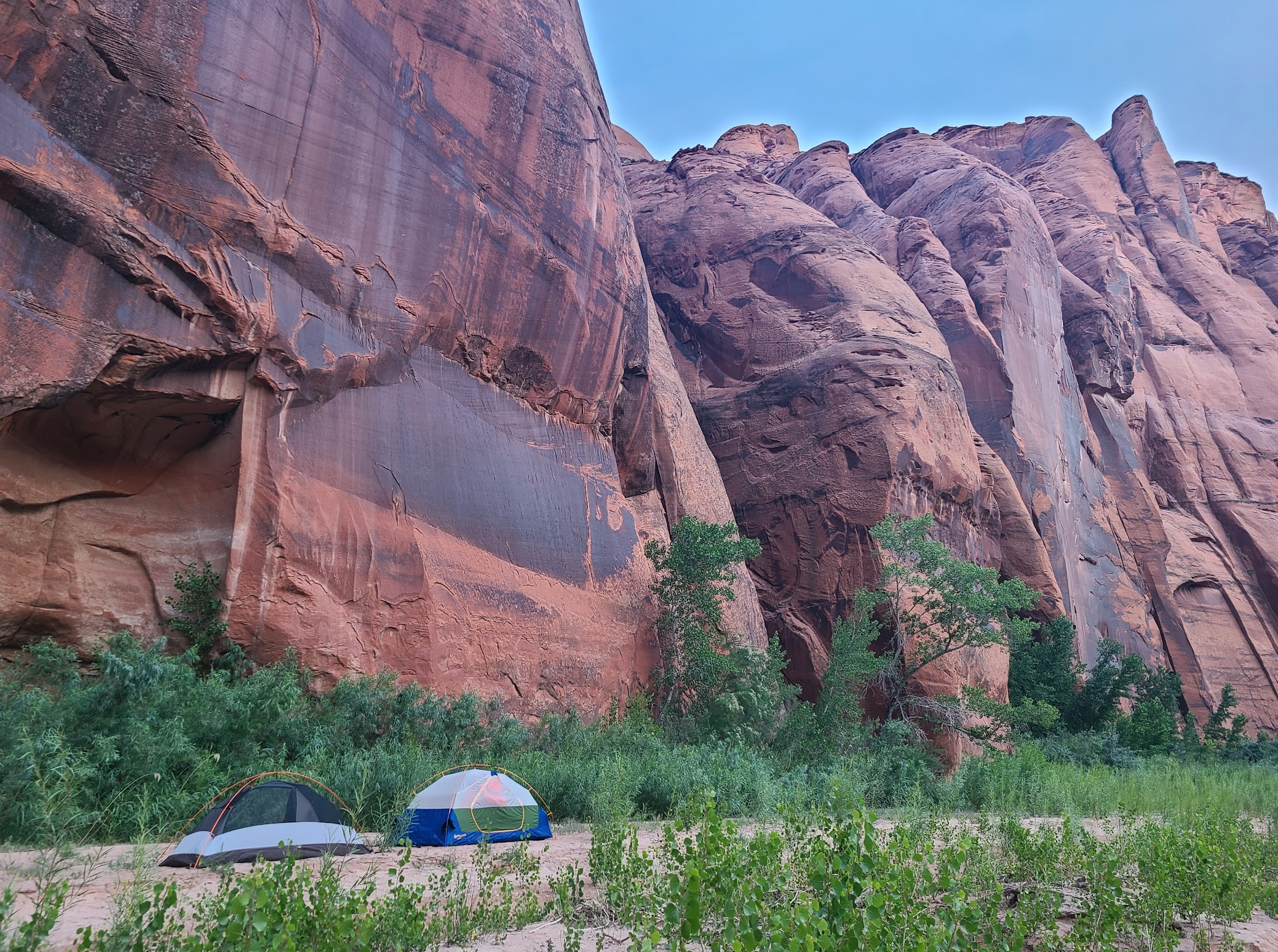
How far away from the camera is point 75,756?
286 inches

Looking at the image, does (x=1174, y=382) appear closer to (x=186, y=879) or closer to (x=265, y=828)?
(x=265, y=828)

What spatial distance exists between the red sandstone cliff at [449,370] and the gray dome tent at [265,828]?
11.0ft

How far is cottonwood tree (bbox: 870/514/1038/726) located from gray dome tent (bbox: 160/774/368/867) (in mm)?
12992

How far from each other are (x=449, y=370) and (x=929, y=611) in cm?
1243

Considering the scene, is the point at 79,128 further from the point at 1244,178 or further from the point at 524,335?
the point at 1244,178

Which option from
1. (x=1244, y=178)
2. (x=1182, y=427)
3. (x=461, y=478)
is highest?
(x=1244, y=178)

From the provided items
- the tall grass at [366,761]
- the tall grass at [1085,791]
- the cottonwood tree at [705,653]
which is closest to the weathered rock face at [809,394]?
the cottonwood tree at [705,653]

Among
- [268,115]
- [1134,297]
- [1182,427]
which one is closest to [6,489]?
[268,115]

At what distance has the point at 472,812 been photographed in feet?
26.3

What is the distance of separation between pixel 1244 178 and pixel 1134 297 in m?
24.0

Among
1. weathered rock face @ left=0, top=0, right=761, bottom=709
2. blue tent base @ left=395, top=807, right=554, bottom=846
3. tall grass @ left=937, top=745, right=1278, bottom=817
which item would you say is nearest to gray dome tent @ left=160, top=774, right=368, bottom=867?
blue tent base @ left=395, top=807, right=554, bottom=846

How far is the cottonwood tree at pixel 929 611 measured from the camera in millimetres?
17156

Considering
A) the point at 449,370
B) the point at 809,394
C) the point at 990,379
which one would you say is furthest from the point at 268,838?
the point at 990,379

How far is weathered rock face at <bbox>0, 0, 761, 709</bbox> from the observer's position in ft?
30.1
